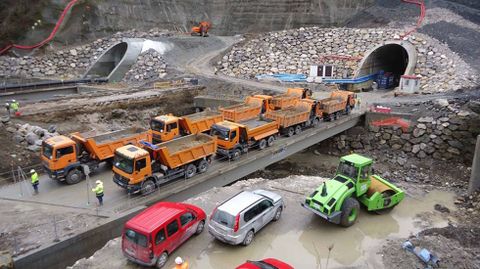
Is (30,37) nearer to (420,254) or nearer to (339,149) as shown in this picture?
(339,149)

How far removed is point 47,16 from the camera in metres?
39.7

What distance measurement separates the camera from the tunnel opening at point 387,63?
107ft

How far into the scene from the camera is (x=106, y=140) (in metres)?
16.0

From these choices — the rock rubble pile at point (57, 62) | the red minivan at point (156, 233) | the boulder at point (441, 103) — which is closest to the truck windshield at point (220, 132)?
the red minivan at point (156, 233)

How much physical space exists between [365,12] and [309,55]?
10474 mm

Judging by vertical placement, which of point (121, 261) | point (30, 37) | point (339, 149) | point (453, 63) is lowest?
point (339, 149)

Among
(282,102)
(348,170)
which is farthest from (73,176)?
(282,102)

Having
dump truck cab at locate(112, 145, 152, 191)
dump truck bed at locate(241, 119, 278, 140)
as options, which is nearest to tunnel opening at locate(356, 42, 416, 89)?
dump truck bed at locate(241, 119, 278, 140)

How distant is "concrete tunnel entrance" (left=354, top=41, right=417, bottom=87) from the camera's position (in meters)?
31.8

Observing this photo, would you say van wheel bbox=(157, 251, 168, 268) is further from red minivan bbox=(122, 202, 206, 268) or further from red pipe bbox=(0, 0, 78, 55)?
red pipe bbox=(0, 0, 78, 55)

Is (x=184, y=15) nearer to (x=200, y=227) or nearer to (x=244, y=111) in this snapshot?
(x=244, y=111)

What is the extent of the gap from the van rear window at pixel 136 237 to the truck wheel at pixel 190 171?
502 cm

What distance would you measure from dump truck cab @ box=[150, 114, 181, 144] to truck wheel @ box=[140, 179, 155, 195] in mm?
4481

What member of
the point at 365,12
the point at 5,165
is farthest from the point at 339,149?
the point at 365,12
